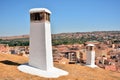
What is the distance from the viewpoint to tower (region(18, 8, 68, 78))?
10953 mm

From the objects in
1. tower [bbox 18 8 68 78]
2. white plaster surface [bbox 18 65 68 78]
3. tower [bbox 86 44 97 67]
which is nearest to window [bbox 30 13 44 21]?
tower [bbox 18 8 68 78]

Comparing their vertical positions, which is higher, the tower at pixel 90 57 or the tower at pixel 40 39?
the tower at pixel 40 39

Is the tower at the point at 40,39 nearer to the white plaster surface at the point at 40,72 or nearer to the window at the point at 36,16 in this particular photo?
the window at the point at 36,16

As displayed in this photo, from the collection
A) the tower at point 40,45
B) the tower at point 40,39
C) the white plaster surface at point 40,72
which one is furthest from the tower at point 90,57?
the tower at point 40,39

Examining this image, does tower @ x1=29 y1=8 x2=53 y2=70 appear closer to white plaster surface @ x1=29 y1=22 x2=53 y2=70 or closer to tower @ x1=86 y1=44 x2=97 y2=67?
white plaster surface @ x1=29 y1=22 x2=53 y2=70

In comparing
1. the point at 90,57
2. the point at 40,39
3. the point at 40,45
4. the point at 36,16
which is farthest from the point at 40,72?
the point at 90,57

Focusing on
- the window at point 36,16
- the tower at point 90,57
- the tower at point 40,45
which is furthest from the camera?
the tower at point 90,57

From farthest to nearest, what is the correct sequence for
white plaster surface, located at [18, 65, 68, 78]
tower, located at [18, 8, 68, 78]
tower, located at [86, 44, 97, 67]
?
1. tower, located at [86, 44, 97, 67]
2. tower, located at [18, 8, 68, 78]
3. white plaster surface, located at [18, 65, 68, 78]

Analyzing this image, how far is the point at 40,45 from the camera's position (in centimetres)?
1109

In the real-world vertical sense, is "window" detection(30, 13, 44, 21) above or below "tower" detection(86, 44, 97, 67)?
→ above

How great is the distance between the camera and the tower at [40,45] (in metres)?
11.0

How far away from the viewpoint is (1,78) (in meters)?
9.38

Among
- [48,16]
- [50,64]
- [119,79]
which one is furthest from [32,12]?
[119,79]

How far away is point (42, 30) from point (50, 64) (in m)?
1.93
